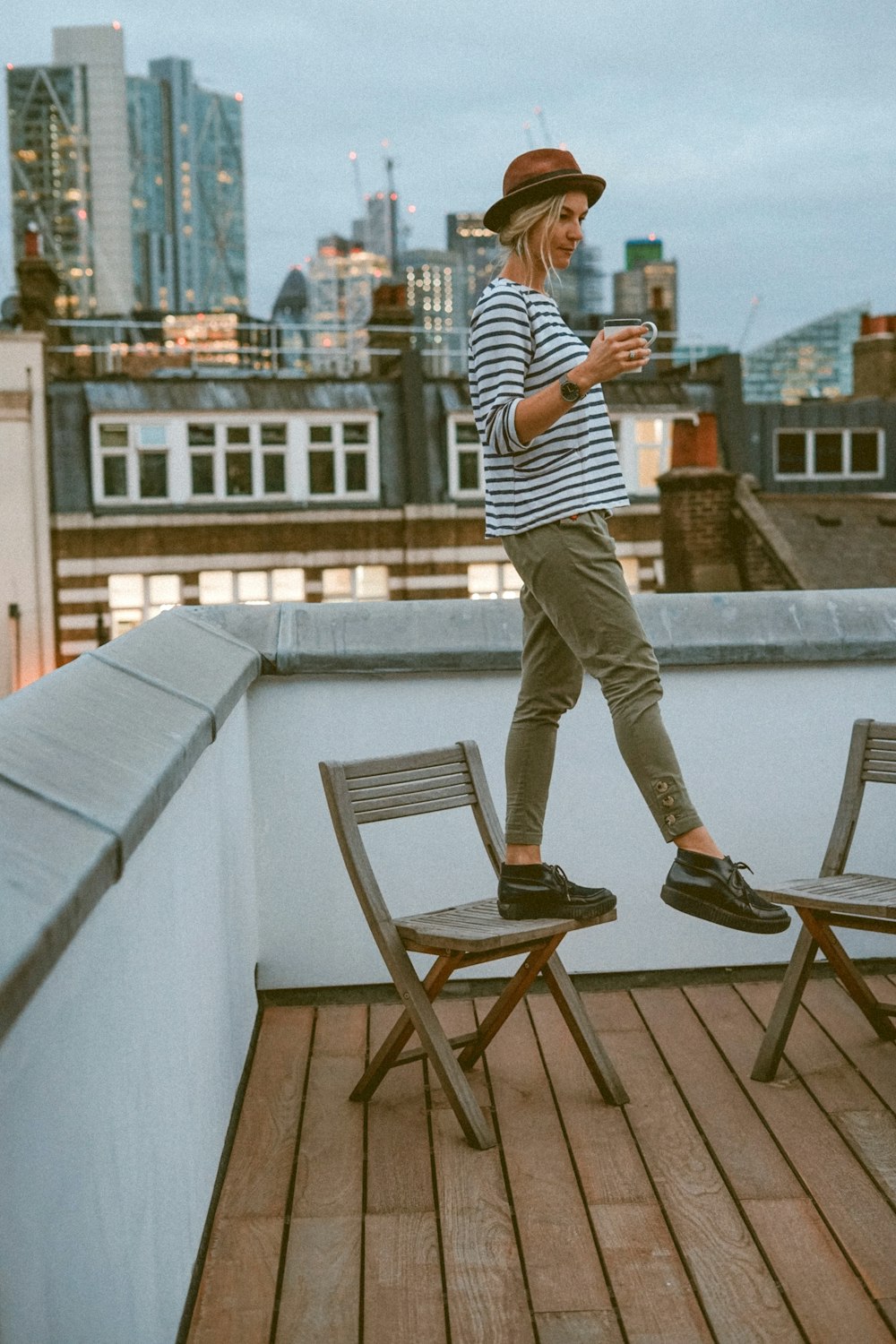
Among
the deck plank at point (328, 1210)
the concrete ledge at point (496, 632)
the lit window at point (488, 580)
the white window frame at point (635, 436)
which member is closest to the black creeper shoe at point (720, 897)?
the deck plank at point (328, 1210)

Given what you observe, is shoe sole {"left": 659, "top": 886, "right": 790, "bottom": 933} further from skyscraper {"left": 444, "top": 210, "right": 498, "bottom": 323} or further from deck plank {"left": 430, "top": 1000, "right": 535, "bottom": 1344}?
skyscraper {"left": 444, "top": 210, "right": 498, "bottom": 323}

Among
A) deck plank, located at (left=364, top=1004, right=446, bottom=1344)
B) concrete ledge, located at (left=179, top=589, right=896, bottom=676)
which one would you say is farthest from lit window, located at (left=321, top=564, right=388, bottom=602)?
deck plank, located at (left=364, top=1004, right=446, bottom=1344)

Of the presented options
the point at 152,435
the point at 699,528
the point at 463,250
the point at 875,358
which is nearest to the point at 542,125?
the point at 463,250

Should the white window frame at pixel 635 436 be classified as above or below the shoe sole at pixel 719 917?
above

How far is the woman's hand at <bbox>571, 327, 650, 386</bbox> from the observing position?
259 cm

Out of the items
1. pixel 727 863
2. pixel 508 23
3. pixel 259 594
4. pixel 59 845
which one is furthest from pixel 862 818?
pixel 508 23

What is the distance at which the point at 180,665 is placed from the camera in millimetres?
3041

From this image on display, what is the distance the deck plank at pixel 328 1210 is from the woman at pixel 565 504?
1.94ft

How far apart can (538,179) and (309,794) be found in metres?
1.75

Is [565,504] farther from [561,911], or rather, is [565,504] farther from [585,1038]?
[585,1038]

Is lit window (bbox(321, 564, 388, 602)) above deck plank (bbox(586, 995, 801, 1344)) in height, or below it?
below

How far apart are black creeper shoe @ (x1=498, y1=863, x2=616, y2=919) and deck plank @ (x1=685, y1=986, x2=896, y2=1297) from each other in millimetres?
584

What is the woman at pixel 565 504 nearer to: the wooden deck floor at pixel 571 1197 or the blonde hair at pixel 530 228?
the blonde hair at pixel 530 228

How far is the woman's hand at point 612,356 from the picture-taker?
259 cm
